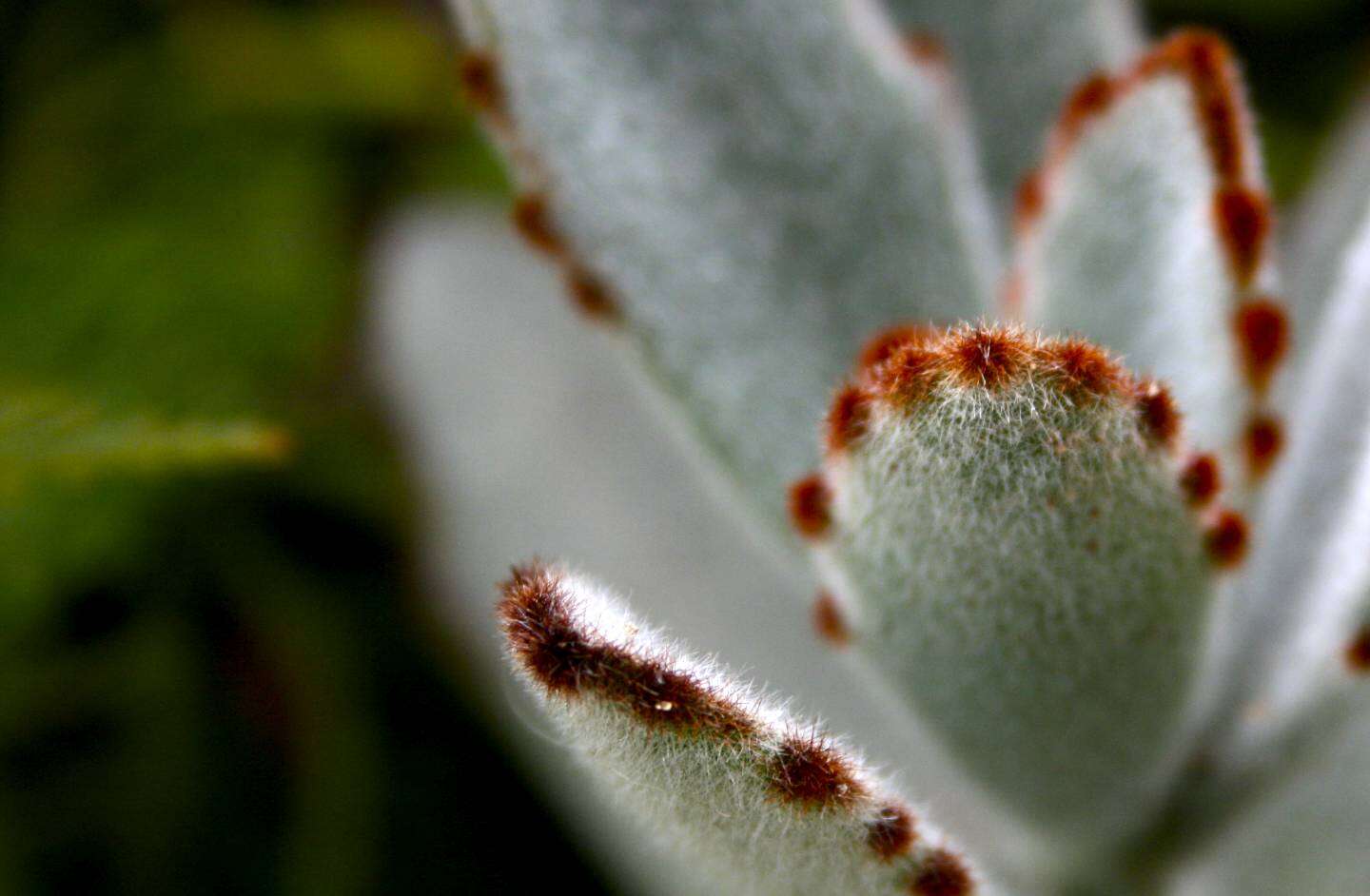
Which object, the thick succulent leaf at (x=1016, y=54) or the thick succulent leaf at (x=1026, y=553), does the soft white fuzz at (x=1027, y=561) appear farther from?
the thick succulent leaf at (x=1016, y=54)

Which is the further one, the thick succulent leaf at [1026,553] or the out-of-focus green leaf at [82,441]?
the out-of-focus green leaf at [82,441]

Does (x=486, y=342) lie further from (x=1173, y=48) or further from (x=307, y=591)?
(x=1173, y=48)

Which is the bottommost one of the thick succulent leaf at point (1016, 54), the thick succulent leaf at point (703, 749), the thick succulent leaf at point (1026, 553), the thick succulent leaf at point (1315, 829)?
the thick succulent leaf at point (703, 749)

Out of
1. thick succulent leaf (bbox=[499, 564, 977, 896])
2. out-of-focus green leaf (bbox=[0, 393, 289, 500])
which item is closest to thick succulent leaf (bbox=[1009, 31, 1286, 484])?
thick succulent leaf (bbox=[499, 564, 977, 896])

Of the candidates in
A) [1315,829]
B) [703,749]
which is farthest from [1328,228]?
[703,749]

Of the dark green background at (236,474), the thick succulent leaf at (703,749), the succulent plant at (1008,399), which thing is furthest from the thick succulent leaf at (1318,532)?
the dark green background at (236,474)

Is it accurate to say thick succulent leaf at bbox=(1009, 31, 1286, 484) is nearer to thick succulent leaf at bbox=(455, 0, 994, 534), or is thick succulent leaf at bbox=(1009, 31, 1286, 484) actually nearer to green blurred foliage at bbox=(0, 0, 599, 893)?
thick succulent leaf at bbox=(455, 0, 994, 534)

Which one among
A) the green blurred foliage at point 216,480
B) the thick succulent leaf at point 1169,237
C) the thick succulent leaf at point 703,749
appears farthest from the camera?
the green blurred foliage at point 216,480
